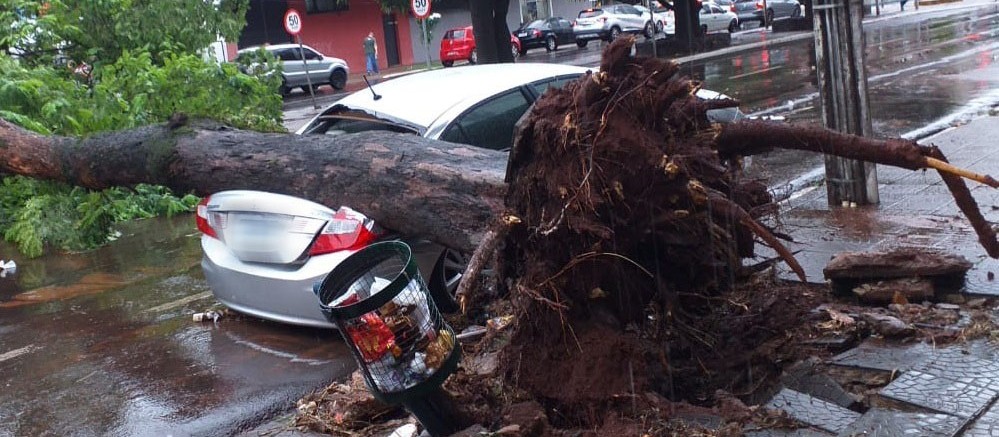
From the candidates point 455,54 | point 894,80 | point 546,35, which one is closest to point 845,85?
point 894,80

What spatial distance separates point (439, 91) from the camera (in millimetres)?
7414

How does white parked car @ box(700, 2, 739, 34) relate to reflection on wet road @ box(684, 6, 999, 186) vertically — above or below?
above

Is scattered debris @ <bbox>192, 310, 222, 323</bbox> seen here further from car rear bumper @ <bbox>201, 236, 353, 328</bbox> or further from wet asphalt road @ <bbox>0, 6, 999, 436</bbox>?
car rear bumper @ <bbox>201, 236, 353, 328</bbox>

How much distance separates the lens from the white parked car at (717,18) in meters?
42.5

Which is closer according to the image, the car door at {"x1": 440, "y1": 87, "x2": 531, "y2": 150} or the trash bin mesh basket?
the trash bin mesh basket

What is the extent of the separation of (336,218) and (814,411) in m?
3.02

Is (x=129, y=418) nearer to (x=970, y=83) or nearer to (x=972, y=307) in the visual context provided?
(x=972, y=307)

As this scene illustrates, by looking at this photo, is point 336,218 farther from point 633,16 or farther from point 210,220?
point 633,16

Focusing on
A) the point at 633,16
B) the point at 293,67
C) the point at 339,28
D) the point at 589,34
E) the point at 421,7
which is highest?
the point at 339,28

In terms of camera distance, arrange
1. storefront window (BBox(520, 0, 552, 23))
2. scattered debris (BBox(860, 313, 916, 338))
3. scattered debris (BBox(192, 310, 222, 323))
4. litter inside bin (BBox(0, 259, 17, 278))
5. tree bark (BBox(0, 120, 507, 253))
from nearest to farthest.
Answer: scattered debris (BBox(860, 313, 916, 338))
tree bark (BBox(0, 120, 507, 253))
scattered debris (BBox(192, 310, 222, 323))
litter inside bin (BBox(0, 259, 17, 278))
storefront window (BBox(520, 0, 552, 23))

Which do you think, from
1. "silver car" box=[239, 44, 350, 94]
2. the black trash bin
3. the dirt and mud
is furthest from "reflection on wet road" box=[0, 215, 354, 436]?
"silver car" box=[239, 44, 350, 94]

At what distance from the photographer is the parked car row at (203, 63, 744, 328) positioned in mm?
6117

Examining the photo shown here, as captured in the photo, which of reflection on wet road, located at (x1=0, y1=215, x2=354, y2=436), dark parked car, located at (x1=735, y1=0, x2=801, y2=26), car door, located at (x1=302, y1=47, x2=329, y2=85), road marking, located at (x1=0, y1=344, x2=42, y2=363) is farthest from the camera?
dark parked car, located at (x1=735, y1=0, x2=801, y2=26)

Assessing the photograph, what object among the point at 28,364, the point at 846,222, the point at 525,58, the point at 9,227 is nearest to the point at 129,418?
the point at 28,364
